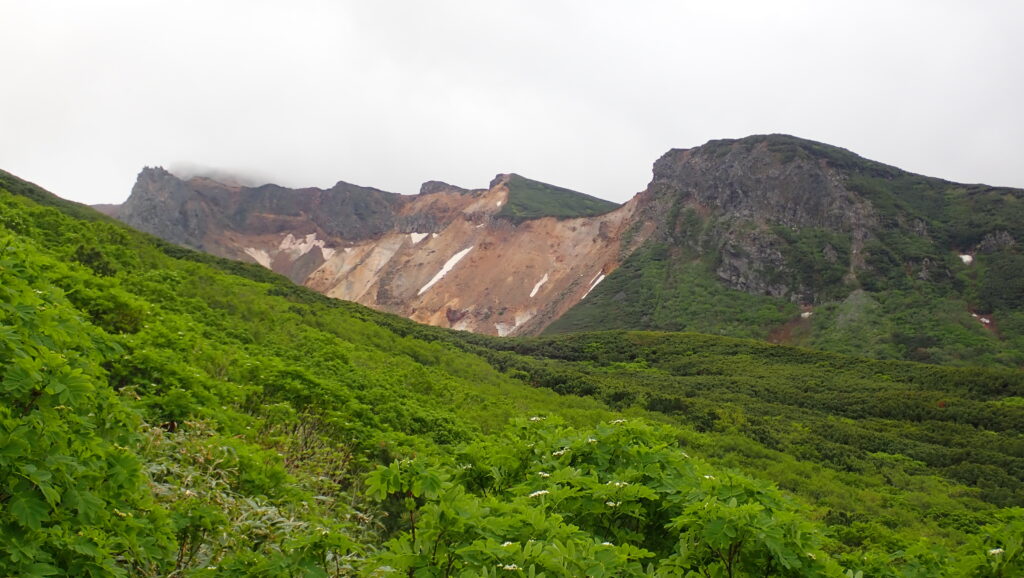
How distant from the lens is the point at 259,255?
116 meters

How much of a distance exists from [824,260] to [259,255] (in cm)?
9018

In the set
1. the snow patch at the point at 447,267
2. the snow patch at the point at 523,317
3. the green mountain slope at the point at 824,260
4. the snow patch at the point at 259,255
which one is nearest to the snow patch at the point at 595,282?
the green mountain slope at the point at 824,260

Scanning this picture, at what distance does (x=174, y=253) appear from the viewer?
26922mm

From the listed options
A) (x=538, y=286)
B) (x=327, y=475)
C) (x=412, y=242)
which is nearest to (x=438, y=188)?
(x=412, y=242)

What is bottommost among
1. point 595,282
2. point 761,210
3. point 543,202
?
point 595,282

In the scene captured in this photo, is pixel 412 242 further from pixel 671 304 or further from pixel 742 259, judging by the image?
pixel 742 259

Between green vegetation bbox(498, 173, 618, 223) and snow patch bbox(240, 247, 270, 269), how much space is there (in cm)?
4433

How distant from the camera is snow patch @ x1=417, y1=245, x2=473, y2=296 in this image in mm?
88500

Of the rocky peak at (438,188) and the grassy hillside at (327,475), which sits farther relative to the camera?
the rocky peak at (438,188)

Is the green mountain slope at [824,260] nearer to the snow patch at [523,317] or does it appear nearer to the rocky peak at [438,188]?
the snow patch at [523,317]

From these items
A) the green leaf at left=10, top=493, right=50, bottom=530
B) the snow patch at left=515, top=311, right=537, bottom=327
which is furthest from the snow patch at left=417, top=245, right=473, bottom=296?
the green leaf at left=10, top=493, right=50, bottom=530

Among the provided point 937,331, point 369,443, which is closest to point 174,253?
point 369,443

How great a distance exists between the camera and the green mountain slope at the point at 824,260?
51719 millimetres

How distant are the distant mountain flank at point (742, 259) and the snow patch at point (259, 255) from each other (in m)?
11.0
